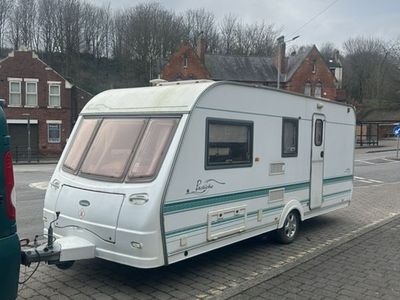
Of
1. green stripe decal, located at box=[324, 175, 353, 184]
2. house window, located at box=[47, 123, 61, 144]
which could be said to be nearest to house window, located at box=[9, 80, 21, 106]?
house window, located at box=[47, 123, 61, 144]

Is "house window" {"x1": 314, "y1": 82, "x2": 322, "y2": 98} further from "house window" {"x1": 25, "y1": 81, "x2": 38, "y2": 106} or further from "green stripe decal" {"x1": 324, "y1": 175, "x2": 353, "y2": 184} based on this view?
"green stripe decal" {"x1": 324, "y1": 175, "x2": 353, "y2": 184}

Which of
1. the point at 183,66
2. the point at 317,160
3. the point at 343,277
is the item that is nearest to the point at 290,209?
the point at 317,160

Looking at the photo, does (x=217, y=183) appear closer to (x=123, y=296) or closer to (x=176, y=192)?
(x=176, y=192)

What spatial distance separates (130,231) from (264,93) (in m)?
3.23

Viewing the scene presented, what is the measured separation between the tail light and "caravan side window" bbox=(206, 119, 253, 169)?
2872 millimetres

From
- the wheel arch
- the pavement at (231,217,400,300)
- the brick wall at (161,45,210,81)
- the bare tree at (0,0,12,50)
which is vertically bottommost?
the pavement at (231,217,400,300)

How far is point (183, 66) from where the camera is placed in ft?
158

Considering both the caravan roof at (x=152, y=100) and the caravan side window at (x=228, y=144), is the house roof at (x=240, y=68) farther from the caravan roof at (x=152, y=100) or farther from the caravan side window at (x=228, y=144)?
the caravan roof at (x=152, y=100)

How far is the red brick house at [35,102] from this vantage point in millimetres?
34844

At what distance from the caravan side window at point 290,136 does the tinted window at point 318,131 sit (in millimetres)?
797

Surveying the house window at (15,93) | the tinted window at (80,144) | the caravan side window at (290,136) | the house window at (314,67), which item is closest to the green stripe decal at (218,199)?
the caravan side window at (290,136)

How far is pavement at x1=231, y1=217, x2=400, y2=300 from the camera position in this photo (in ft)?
16.9

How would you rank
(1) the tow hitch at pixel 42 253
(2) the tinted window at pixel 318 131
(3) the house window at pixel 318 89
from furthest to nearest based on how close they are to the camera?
(3) the house window at pixel 318 89
(2) the tinted window at pixel 318 131
(1) the tow hitch at pixel 42 253

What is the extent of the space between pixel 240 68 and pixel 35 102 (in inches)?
1027
